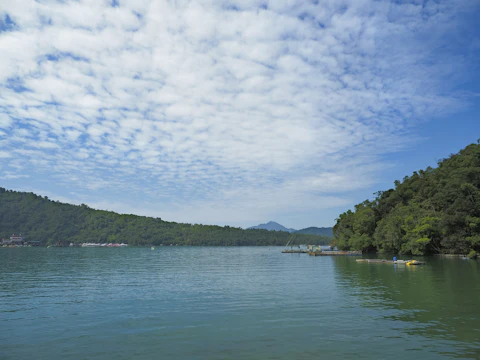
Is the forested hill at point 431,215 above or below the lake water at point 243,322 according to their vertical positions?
above

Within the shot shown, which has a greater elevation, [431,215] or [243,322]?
[431,215]

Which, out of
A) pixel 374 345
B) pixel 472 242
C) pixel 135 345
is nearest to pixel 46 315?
pixel 135 345

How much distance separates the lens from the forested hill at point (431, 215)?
78.9m

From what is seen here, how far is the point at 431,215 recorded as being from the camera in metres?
92.3

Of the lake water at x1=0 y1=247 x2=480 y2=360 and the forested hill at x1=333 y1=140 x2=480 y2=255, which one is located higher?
the forested hill at x1=333 y1=140 x2=480 y2=255

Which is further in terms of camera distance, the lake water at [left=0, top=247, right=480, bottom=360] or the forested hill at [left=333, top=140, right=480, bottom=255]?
the forested hill at [left=333, top=140, right=480, bottom=255]

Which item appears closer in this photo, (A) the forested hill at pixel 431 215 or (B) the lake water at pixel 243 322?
(B) the lake water at pixel 243 322

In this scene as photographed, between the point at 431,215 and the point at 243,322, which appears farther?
the point at 431,215

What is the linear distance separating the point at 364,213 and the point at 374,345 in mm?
121397

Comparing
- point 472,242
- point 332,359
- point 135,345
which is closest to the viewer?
point 332,359

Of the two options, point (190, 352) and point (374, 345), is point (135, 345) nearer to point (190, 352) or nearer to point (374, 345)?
point (190, 352)

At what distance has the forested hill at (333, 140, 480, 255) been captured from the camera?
78875mm

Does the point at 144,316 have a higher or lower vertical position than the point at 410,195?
lower

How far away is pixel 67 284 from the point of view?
137 feet
